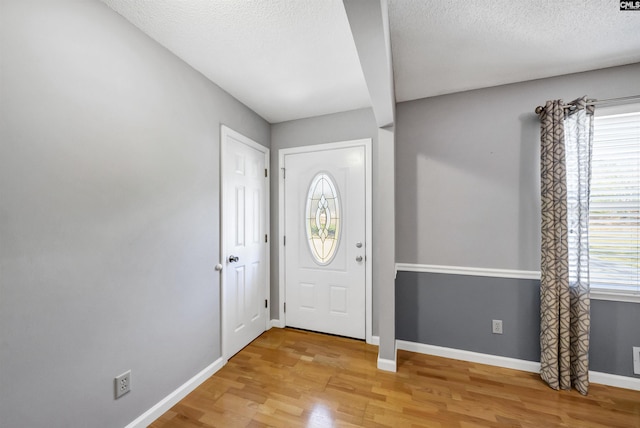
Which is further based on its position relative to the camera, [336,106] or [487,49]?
[336,106]

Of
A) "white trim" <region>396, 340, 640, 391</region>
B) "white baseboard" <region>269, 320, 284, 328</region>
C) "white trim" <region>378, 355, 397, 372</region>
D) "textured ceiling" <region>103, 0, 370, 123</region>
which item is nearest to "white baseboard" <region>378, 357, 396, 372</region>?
"white trim" <region>378, 355, 397, 372</region>

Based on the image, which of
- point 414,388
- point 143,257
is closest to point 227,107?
point 143,257

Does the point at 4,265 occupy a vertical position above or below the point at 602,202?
below

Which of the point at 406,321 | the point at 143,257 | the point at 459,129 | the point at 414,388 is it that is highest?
the point at 459,129

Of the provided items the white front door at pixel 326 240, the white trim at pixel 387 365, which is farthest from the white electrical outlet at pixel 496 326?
the white front door at pixel 326 240

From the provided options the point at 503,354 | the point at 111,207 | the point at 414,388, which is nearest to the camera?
the point at 111,207

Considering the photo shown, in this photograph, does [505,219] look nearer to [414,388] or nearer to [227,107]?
[414,388]

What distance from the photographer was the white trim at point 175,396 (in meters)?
1.49

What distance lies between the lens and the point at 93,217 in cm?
128

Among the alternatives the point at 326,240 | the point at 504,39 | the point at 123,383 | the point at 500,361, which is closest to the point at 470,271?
the point at 500,361

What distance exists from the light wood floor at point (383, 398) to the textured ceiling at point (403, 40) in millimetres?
2457

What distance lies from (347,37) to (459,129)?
137 centimetres

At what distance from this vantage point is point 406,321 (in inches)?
95.0

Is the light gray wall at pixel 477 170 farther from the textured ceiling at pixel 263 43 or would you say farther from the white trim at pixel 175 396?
the white trim at pixel 175 396
